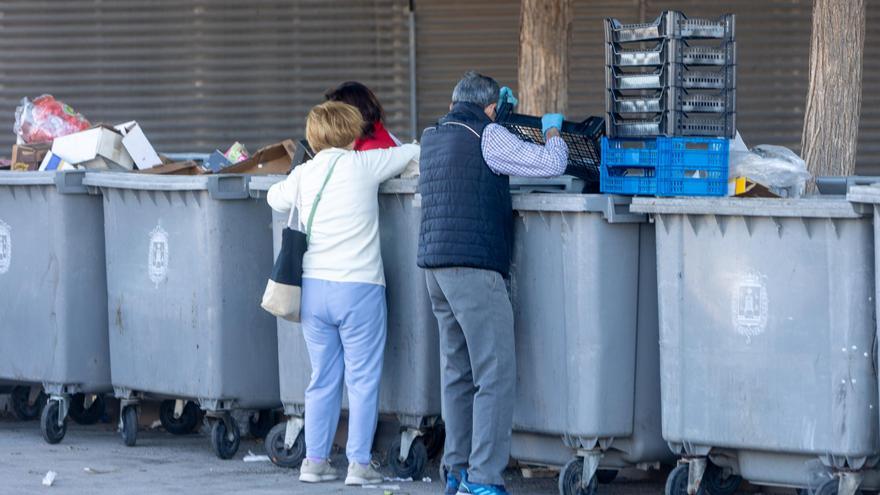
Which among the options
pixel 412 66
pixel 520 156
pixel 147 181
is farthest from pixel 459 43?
pixel 520 156

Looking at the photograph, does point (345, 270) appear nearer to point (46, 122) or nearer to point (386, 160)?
point (386, 160)

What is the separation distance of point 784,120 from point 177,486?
7.66 meters

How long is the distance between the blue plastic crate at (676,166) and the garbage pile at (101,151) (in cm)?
199

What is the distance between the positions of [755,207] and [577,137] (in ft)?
3.79

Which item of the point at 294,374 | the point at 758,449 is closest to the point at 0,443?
the point at 294,374

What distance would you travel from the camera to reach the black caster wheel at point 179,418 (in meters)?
8.43

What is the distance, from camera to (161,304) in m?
7.63

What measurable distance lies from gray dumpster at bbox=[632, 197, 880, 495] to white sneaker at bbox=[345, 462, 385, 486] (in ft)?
4.50

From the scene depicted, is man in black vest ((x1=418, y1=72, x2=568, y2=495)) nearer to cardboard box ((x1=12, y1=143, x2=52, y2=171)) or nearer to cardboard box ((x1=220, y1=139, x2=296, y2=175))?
cardboard box ((x1=220, y1=139, x2=296, y2=175))

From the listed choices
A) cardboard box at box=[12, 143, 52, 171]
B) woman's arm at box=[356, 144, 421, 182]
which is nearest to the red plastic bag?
cardboard box at box=[12, 143, 52, 171]

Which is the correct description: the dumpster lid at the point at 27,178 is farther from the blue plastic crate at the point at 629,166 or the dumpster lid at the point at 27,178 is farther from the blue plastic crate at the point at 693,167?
the blue plastic crate at the point at 693,167

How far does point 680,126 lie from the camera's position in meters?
6.31

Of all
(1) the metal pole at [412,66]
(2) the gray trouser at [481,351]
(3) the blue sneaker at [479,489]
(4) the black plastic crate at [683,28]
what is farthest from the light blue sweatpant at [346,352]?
(1) the metal pole at [412,66]

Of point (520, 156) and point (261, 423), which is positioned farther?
point (261, 423)
